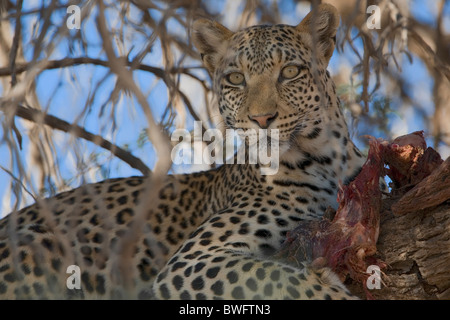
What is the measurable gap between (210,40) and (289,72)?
965 millimetres

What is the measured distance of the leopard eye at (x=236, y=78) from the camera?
21.0 feet

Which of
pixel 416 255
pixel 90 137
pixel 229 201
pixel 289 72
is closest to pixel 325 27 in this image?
pixel 289 72

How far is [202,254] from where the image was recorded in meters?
5.62

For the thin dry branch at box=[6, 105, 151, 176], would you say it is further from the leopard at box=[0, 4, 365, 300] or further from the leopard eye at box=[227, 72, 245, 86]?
the leopard eye at box=[227, 72, 245, 86]

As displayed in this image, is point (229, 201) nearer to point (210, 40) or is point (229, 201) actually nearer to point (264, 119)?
point (264, 119)

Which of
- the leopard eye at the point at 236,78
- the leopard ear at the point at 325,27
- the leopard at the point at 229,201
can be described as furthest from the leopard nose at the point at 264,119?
the leopard ear at the point at 325,27

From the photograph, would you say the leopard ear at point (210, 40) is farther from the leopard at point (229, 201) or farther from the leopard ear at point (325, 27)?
the leopard ear at point (325, 27)

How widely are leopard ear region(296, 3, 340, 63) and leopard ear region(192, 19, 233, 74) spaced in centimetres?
71

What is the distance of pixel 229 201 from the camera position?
21.4 feet

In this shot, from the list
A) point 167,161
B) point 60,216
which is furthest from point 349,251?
point 60,216

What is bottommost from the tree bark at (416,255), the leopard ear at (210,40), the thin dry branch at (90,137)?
the tree bark at (416,255)

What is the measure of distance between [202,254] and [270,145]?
1099mm
